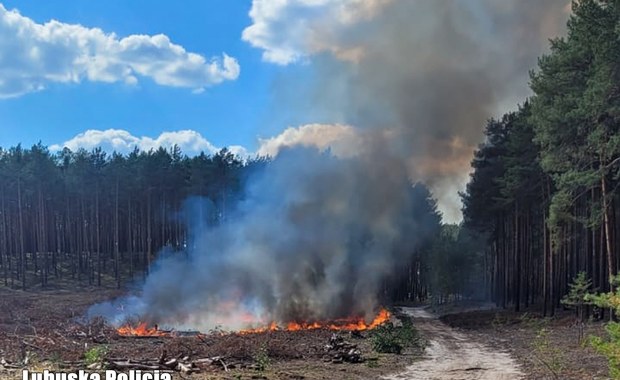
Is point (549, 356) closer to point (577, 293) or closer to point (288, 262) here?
point (577, 293)

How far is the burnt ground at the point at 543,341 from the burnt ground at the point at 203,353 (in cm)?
387

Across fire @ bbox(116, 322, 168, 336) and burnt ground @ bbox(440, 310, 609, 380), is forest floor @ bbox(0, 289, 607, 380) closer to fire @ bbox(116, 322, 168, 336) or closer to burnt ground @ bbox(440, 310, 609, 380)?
burnt ground @ bbox(440, 310, 609, 380)

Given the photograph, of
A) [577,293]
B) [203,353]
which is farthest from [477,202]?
[203,353]

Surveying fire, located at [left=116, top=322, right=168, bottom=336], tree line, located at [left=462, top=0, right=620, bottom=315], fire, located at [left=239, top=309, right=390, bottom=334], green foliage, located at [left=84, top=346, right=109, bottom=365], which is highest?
tree line, located at [left=462, top=0, right=620, bottom=315]

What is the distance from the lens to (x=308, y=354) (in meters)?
18.5

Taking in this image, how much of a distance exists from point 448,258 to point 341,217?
2952 centimetres

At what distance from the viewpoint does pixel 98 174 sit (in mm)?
58344

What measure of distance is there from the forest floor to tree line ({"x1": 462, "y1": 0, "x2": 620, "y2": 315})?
4.98 meters

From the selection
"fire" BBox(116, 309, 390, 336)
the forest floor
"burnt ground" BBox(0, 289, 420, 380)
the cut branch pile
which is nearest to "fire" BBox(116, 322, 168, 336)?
"fire" BBox(116, 309, 390, 336)

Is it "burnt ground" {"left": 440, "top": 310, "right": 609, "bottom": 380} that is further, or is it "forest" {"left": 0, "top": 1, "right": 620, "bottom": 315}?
"forest" {"left": 0, "top": 1, "right": 620, "bottom": 315}

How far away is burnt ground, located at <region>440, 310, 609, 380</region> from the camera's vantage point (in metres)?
14.1

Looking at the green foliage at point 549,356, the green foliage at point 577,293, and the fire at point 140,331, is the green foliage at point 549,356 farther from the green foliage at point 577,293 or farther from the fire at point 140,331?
the fire at point 140,331

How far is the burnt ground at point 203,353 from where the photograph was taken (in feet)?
45.2

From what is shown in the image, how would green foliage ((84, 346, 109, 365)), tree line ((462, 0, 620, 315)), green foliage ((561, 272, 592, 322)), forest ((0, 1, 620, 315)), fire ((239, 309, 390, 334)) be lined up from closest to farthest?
green foliage ((84, 346, 109, 365)) → green foliage ((561, 272, 592, 322)) → tree line ((462, 0, 620, 315)) → forest ((0, 1, 620, 315)) → fire ((239, 309, 390, 334))
